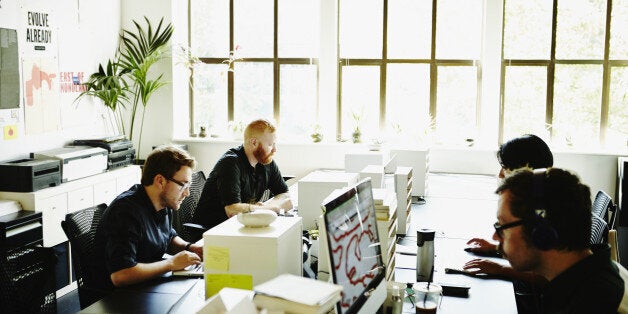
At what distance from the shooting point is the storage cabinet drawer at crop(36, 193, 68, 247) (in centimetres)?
452

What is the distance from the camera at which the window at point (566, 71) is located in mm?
6113

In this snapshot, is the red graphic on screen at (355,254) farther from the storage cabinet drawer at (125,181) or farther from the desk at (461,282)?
the storage cabinet drawer at (125,181)

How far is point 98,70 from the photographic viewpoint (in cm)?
605

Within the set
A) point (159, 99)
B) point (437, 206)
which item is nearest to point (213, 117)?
point (159, 99)

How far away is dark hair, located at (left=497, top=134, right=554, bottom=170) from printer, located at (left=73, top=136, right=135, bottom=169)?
3674 mm

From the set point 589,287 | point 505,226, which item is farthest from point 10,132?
point 589,287

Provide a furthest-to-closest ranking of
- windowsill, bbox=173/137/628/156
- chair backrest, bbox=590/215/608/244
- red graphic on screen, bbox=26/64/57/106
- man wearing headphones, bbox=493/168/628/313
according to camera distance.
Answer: windowsill, bbox=173/137/628/156, red graphic on screen, bbox=26/64/57/106, chair backrest, bbox=590/215/608/244, man wearing headphones, bbox=493/168/628/313

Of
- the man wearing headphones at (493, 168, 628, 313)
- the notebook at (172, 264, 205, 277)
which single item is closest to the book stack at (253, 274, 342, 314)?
the man wearing headphones at (493, 168, 628, 313)

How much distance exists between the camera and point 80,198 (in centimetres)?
496

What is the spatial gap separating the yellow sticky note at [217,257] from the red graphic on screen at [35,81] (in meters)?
3.60

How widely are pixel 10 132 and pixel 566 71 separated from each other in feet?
17.0

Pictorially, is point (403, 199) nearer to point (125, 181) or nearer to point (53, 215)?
point (53, 215)

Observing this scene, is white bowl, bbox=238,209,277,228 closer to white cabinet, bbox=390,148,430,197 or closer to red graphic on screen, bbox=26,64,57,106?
white cabinet, bbox=390,148,430,197

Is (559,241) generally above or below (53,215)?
above
